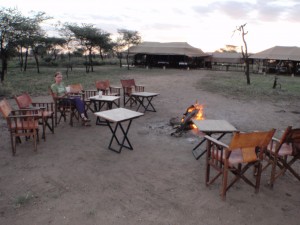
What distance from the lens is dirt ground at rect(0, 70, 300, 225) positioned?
3.35 meters

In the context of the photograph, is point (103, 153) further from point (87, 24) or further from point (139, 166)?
point (87, 24)

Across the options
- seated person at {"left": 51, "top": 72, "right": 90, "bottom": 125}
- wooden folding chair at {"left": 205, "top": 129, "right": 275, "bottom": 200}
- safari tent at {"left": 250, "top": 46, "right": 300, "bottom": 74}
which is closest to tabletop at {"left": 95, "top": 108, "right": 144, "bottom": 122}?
seated person at {"left": 51, "top": 72, "right": 90, "bottom": 125}

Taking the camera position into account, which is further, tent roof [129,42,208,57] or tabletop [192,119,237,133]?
tent roof [129,42,208,57]

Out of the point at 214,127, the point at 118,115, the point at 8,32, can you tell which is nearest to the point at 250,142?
the point at 214,127

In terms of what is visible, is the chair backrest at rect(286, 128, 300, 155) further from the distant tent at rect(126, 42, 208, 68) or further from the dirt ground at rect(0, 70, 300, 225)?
the distant tent at rect(126, 42, 208, 68)

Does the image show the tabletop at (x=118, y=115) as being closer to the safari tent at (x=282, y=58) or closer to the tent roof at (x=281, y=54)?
the safari tent at (x=282, y=58)

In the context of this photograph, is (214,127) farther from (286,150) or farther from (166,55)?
(166,55)

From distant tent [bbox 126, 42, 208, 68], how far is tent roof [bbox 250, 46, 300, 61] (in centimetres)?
795

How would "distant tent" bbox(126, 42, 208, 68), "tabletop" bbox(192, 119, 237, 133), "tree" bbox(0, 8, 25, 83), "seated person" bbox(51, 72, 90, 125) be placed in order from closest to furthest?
1. "tabletop" bbox(192, 119, 237, 133)
2. "seated person" bbox(51, 72, 90, 125)
3. "tree" bbox(0, 8, 25, 83)
4. "distant tent" bbox(126, 42, 208, 68)

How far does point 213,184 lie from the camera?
166 inches

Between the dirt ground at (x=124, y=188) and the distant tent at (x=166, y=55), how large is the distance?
29546 millimetres

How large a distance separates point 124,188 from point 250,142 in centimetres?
197

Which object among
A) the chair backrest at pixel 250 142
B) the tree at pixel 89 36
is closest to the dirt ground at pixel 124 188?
the chair backrest at pixel 250 142

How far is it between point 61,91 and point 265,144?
5.65m
